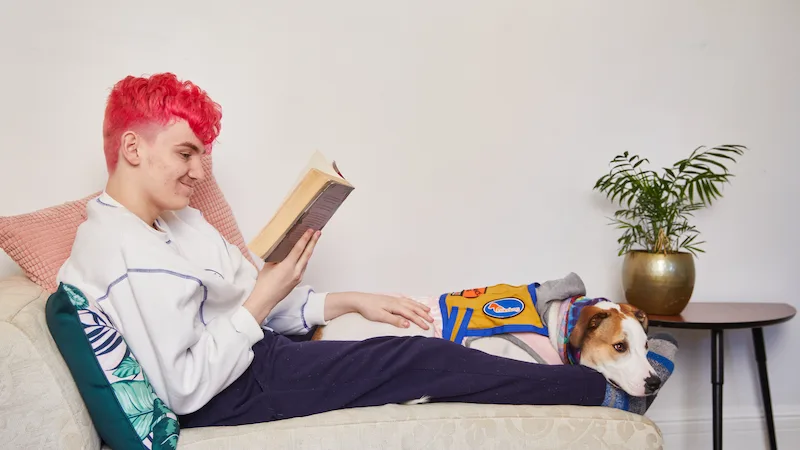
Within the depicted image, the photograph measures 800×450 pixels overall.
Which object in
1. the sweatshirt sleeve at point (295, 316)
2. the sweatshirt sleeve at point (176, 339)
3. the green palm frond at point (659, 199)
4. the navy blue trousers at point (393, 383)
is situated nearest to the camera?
the sweatshirt sleeve at point (176, 339)

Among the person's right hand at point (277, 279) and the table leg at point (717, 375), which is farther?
the table leg at point (717, 375)

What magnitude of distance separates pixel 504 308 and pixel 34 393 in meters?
0.93

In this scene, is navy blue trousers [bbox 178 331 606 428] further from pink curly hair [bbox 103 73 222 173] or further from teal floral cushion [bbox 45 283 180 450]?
pink curly hair [bbox 103 73 222 173]

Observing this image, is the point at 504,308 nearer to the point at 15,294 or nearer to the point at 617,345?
the point at 617,345

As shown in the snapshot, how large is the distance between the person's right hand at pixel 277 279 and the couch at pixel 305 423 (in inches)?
9.2

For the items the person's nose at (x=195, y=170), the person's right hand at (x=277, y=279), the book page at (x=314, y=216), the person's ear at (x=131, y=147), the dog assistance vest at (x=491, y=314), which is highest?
the person's ear at (x=131, y=147)

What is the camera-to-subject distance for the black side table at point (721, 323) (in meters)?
1.75

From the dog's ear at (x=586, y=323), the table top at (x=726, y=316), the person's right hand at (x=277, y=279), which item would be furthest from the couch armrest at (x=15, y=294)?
the table top at (x=726, y=316)

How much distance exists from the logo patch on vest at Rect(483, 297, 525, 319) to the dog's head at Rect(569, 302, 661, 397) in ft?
0.48

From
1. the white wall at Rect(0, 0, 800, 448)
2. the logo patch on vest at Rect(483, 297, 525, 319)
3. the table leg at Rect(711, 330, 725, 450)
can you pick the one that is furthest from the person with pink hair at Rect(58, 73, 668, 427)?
the table leg at Rect(711, 330, 725, 450)

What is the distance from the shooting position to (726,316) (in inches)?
72.6

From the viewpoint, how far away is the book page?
3.98ft

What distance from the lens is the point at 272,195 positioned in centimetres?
190

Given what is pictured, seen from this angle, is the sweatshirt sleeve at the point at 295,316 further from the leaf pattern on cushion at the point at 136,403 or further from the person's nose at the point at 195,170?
the leaf pattern on cushion at the point at 136,403
